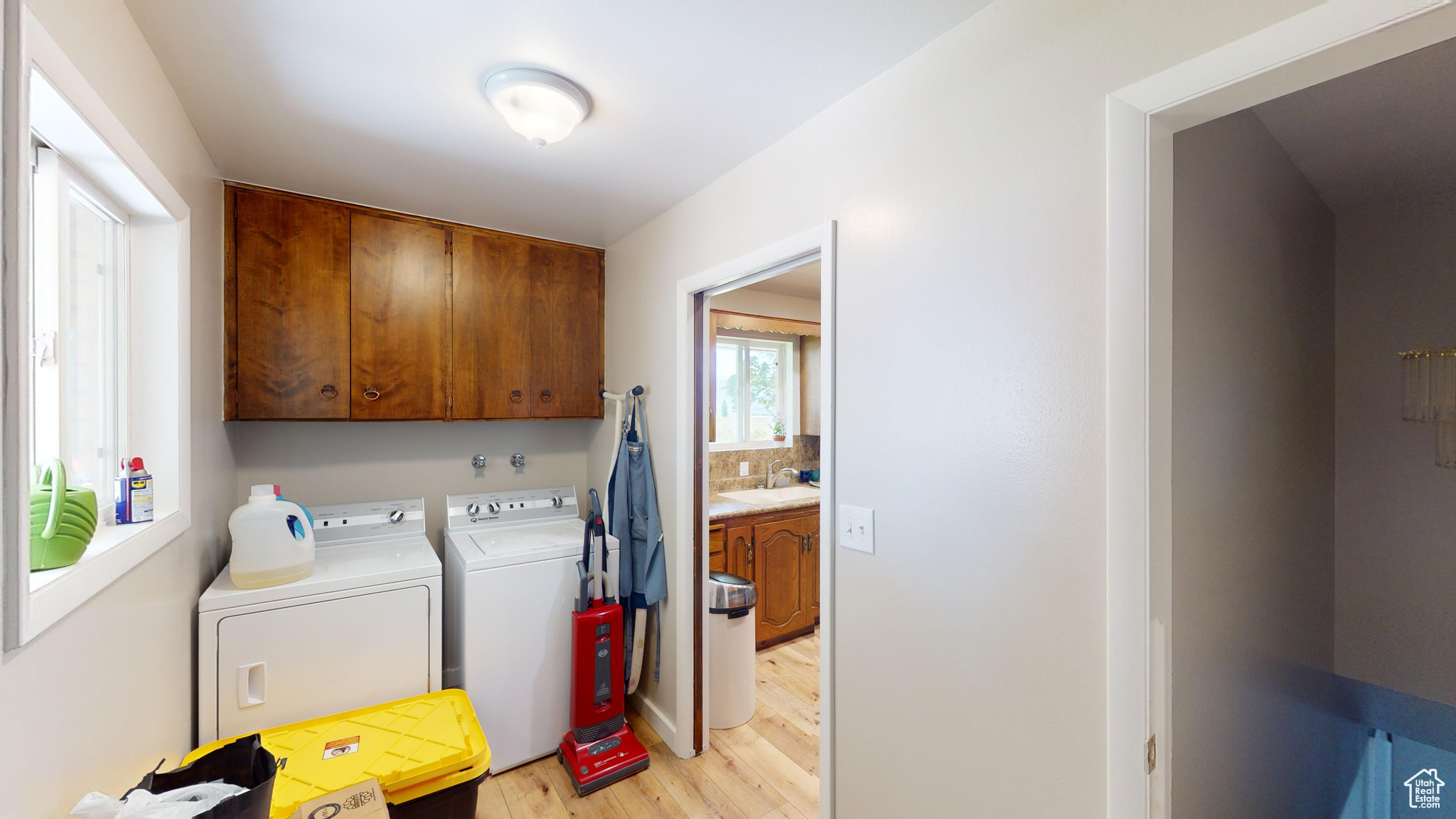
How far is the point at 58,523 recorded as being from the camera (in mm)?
Result: 962

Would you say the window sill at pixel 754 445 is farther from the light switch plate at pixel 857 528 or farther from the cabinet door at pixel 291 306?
the light switch plate at pixel 857 528

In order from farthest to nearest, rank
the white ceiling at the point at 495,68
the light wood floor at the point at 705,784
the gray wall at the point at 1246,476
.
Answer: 1. the light wood floor at the point at 705,784
2. the gray wall at the point at 1246,476
3. the white ceiling at the point at 495,68

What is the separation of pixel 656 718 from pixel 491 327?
1.93 meters

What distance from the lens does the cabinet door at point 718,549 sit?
3143mm

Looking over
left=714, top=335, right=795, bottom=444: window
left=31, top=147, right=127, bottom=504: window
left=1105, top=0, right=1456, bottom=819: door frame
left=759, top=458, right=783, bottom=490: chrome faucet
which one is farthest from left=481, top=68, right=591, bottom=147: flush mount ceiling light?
left=759, top=458, right=783, bottom=490: chrome faucet

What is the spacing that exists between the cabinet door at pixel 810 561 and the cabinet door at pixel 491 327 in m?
1.83

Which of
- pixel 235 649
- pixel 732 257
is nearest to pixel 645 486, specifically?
pixel 732 257

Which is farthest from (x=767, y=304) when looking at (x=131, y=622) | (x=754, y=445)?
(x=131, y=622)

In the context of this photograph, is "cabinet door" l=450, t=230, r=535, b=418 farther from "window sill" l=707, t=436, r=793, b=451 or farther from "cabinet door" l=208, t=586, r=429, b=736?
"window sill" l=707, t=436, r=793, b=451

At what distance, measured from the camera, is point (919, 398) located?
1381mm

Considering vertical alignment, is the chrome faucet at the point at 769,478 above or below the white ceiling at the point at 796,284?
below

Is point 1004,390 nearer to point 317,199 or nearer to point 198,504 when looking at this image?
point 198,504

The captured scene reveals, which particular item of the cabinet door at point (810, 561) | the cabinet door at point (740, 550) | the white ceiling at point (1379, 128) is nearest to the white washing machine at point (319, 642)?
the cabinet door at point (740, 550)

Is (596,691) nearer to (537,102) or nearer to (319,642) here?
(319,642)
